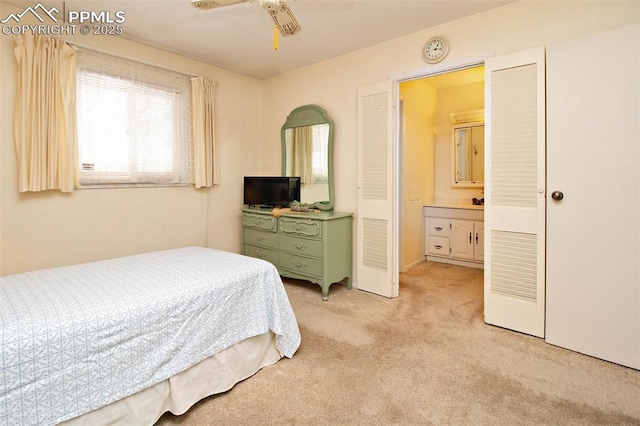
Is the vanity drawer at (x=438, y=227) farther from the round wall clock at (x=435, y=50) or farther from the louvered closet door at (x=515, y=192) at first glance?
the round wall clock at (x=435, y=50)

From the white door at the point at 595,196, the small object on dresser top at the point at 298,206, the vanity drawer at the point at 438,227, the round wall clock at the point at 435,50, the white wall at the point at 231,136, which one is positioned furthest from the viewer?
the vanity drawer at the point at 438,227

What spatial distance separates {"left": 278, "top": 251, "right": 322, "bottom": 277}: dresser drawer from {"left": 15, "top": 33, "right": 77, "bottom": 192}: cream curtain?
2.02m

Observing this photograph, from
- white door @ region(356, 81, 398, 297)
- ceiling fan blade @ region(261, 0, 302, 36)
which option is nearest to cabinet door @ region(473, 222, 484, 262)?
white door @ region(356, 81, 398, 297)

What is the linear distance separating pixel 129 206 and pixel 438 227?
3.86m

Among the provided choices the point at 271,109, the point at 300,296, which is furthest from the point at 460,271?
the point at 271,109

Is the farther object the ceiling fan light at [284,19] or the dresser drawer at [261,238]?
the dresser drawer at [261,238]

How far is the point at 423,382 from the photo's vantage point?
1943 mm

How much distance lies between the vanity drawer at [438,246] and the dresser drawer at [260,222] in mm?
2413

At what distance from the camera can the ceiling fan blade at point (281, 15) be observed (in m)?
1.79

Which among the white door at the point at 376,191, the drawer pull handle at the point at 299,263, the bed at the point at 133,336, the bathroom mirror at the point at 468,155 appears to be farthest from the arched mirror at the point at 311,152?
the bathroom mirror at the point at 468,155

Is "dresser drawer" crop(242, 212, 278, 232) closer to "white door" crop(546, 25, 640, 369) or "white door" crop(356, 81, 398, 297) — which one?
"white door" crop(356, 81, 398, 297)

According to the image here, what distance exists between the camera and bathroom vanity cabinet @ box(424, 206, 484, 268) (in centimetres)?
443

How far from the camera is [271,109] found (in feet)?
14.5

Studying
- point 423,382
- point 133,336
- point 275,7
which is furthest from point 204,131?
point 423,382
